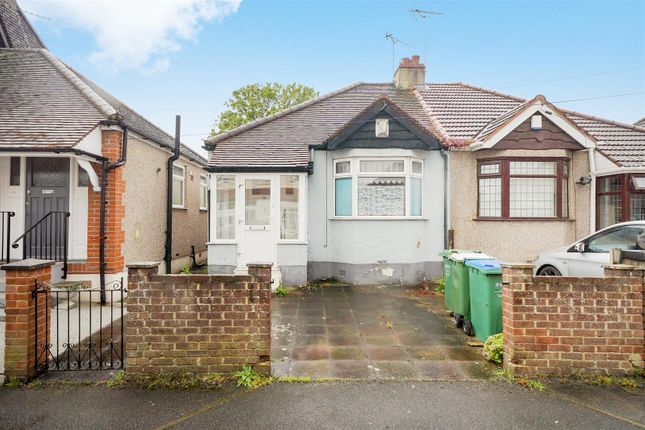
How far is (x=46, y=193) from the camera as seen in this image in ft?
25.9

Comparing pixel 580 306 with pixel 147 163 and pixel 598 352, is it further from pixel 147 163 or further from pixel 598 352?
pixel 147 163

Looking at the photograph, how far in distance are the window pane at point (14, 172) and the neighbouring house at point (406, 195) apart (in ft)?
13.4

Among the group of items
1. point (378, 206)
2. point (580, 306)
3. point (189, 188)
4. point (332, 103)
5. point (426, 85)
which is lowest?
point (580, 306)

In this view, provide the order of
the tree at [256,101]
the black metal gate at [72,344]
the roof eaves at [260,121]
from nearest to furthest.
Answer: the black metal gate at [72,344]
the roof eaves at [260,121]
the tree at [256,101]

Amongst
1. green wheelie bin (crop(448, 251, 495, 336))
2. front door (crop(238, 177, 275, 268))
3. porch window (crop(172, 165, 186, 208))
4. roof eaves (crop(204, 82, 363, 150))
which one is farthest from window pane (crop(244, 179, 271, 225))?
green wheelie bin (crop(448, 251, 495, 336))

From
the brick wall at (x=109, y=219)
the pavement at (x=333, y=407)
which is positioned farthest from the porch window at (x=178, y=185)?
the pavement at (x=333, y=407)

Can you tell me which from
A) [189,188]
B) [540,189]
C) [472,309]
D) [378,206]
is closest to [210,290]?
[472,309]

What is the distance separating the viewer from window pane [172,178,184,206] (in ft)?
38.3

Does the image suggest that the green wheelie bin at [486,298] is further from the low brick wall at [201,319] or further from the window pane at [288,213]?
the window pane at [288,213]

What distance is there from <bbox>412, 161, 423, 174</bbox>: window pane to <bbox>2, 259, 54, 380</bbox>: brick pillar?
818 cm

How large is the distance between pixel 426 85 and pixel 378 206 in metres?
6.64

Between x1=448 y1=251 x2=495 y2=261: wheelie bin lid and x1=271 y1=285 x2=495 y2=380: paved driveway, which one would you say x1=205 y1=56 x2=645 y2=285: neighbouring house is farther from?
x1=448 y1=251 x2=495 y2=261: wheelie bin lid

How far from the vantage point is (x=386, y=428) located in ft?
10.2

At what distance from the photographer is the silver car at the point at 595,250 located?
6441mm
